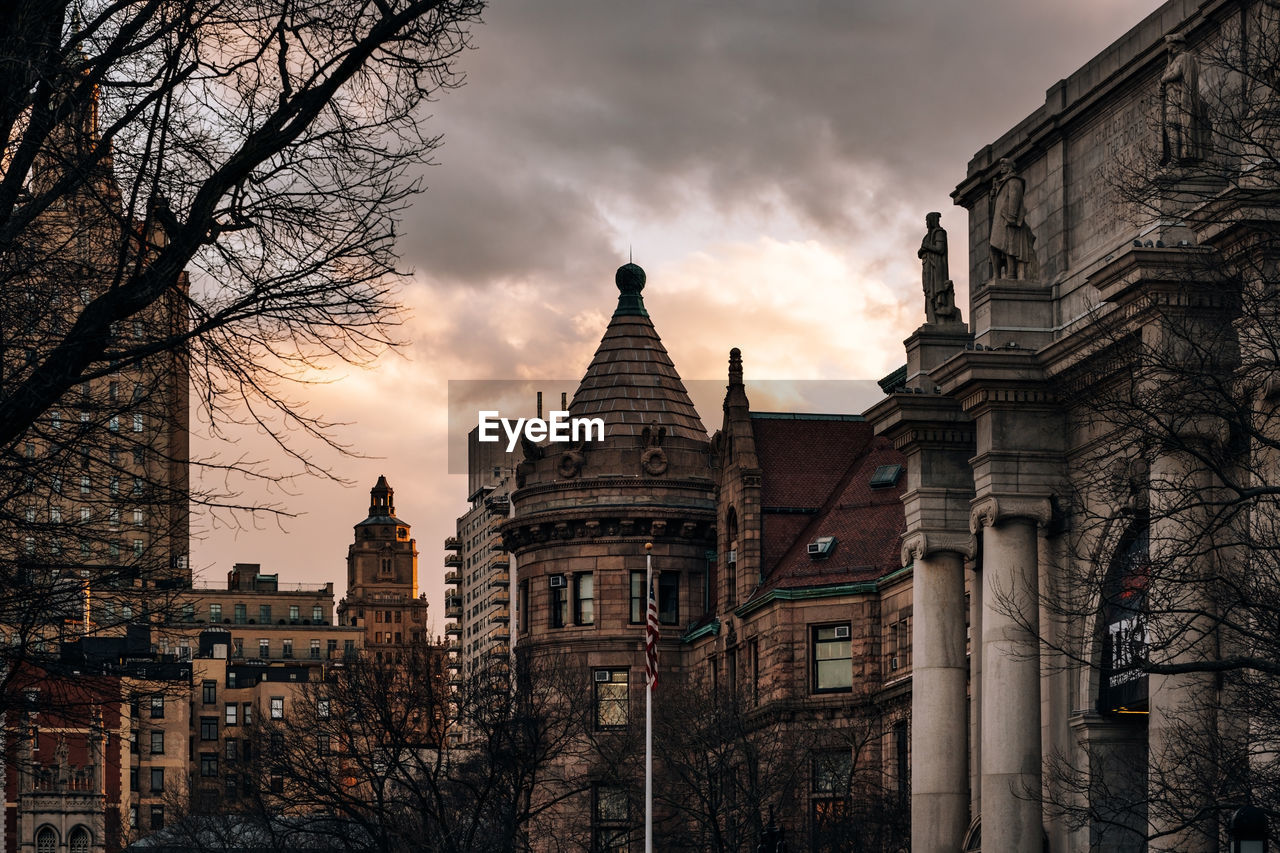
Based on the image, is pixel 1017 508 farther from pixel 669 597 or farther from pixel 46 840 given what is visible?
pixel 46 840

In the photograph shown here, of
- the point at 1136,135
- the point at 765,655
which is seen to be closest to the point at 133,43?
the point at 1136,135

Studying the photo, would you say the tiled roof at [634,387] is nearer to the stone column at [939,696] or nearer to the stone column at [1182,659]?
the stone column at [939,696]

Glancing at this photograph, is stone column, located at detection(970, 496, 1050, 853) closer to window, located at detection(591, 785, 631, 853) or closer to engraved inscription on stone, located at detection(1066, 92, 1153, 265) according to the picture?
engraved inscription on stone, located at detection(1066, 92, 1153, 265)

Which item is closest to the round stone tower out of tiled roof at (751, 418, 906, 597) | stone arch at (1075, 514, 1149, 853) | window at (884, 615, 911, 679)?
tiled roof at (751, 418, 906, 597)

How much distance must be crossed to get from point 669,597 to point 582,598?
3686 mm

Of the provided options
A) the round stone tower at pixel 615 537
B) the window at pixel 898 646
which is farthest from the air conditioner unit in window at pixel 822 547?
the round stone tower at pixel 615 537

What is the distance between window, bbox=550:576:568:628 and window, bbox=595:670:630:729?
3.21 metres

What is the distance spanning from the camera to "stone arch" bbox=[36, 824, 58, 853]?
171125 millimetres

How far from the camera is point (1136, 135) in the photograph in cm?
4466

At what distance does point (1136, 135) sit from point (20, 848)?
5491 inches

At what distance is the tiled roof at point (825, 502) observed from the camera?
8681 cm

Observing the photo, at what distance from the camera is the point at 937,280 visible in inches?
2093

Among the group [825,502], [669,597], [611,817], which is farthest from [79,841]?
[825,502]

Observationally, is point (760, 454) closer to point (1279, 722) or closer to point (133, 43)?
point (1279, 722)
